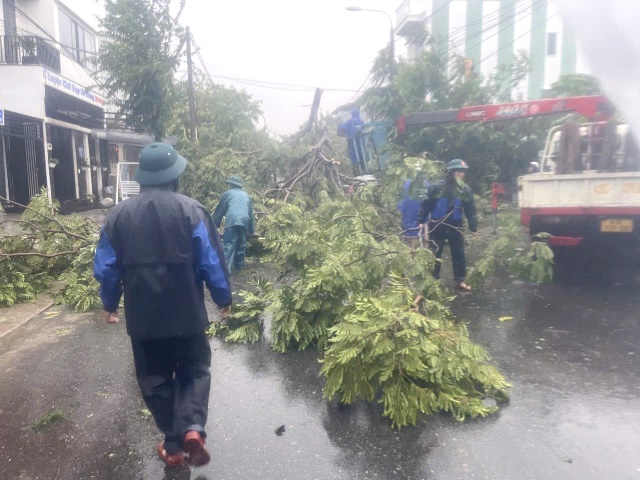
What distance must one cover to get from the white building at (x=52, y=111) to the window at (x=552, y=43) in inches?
851

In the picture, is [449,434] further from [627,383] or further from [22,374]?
[22,374]

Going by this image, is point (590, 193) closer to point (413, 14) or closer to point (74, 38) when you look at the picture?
point (74, 38)

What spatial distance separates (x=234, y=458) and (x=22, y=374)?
251cm

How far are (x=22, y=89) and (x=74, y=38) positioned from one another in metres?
7.29

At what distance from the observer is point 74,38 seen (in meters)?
24.2

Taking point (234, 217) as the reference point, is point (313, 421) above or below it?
below

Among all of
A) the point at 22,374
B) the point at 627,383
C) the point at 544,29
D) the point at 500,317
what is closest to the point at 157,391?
the point at 22,374

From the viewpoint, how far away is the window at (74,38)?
2255cm

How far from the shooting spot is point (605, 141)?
26.9 ft

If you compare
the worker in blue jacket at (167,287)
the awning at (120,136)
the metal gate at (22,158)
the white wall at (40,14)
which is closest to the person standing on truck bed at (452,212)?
the worker in blue jacket at (167,287)

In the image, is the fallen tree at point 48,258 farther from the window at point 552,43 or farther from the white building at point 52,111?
the window at point 552,43

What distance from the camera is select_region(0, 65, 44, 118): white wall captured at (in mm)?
17812

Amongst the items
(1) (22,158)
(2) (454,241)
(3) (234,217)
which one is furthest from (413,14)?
(2) (454,241)

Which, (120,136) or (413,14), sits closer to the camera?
(120,136)
